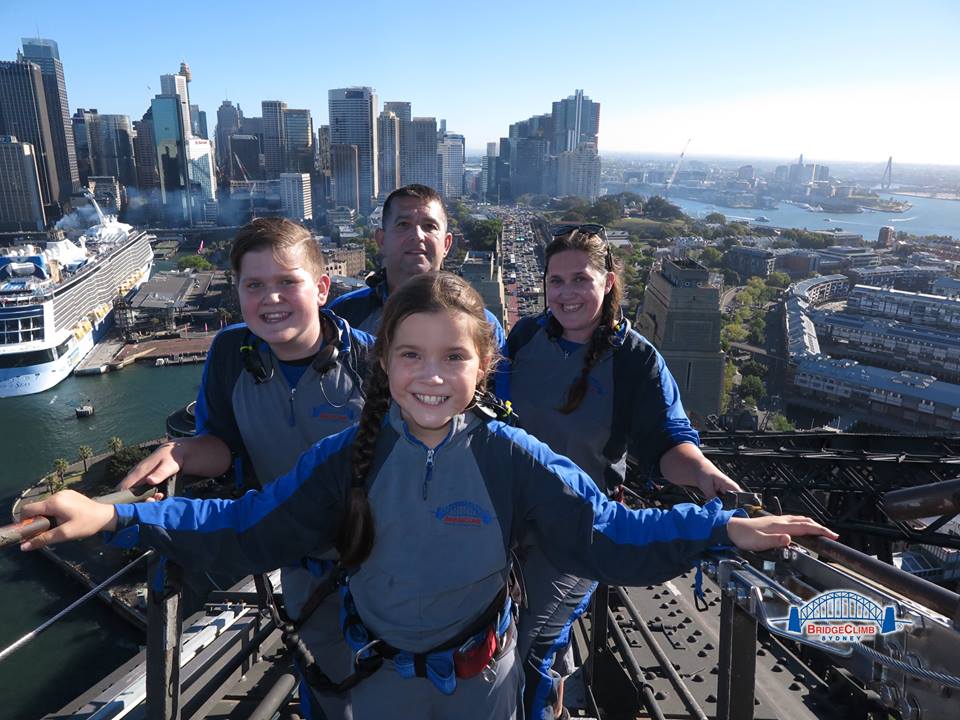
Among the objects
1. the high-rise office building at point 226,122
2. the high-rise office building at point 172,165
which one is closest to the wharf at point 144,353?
the high-rise office building at point 172,165

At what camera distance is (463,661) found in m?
0.73

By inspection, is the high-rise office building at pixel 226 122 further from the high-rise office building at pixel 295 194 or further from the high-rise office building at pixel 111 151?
the high-rise office building at pixel 295 194

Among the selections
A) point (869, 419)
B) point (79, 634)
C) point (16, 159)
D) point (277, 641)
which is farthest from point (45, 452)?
point (16, 159)

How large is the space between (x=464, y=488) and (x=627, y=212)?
38010 millimetres

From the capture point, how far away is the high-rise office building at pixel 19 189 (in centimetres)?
2544

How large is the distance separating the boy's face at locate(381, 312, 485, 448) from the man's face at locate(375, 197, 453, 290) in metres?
0.62

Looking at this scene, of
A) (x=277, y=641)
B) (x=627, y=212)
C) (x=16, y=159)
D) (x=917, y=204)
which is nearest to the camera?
(x=277, y=641)

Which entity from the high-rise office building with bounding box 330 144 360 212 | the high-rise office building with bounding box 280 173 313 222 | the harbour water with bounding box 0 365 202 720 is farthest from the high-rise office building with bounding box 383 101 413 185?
the harbour water with bounding box 0 365 202 720

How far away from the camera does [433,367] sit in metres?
0.70

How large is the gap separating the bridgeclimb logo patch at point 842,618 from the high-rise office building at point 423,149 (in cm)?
4001

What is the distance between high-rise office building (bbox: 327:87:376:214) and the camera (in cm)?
3609

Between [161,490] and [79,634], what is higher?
[161,490]

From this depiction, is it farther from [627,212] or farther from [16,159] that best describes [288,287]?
[627,212]

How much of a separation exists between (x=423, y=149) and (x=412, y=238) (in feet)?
133
